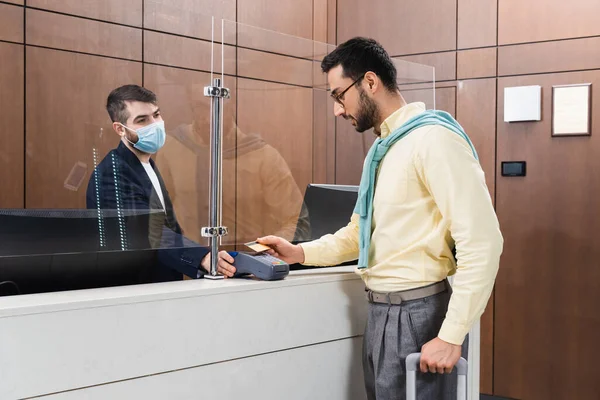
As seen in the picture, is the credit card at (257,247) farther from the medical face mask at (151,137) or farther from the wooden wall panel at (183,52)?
the wooden wall panel at (183,52)

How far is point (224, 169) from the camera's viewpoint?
6.74ft

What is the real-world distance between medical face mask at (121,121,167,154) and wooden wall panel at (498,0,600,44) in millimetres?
2895

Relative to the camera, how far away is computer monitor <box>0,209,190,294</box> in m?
1.73

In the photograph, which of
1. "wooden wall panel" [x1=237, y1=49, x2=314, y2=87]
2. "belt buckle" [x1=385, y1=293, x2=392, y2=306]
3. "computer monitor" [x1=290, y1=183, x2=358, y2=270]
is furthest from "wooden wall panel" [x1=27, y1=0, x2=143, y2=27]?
"belt buckle" [x1=385, y1=293, x2=392, y2=306]

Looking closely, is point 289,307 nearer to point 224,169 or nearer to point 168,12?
point 224,169

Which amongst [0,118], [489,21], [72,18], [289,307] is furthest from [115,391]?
[489,21]

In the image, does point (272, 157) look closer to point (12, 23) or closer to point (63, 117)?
point (63, 117)

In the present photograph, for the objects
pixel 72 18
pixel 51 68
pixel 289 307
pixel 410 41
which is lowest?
pixel 289 307

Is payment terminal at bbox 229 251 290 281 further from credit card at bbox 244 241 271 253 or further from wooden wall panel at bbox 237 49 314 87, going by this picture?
wooden wall panel at bbox 237 49 314 87

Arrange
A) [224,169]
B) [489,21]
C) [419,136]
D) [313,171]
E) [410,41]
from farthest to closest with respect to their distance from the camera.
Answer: [410,41] < [489,21] < [313,171] < [224,169] < [419,136]

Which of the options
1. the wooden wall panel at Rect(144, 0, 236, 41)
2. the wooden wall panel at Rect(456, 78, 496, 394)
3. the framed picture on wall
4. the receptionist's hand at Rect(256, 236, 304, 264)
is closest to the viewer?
the wooden wall panel at Rect(144, 0, 236, 41)

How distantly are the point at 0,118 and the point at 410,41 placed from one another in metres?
3.37

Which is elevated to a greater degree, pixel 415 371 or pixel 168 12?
pixel 168 12

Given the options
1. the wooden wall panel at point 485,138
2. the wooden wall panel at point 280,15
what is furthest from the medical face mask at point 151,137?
the wooden wall panel at point 485,138
